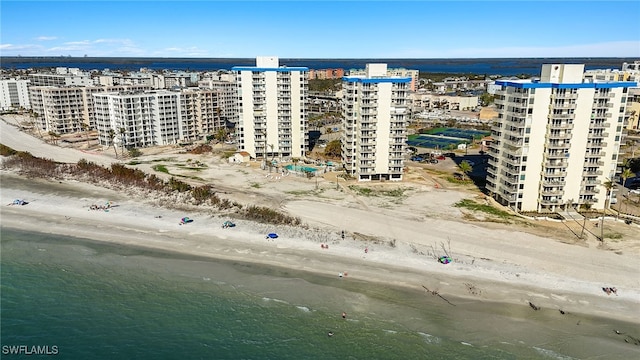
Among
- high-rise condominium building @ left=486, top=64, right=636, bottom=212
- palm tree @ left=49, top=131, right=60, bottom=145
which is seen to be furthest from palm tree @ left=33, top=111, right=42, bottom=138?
high-rise condominium building @ left=486, top=64, right=636, bottom=212

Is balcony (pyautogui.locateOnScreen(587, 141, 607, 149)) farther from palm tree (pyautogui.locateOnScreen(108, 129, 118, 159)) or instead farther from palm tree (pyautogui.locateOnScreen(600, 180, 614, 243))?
palm tree (pyautogui.locateOnScreen(108, 129, 118, 159))

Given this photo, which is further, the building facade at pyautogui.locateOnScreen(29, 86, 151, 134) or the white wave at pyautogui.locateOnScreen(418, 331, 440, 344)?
the building facade at pyautogui.locateOnScreen(29, 86, 151, 134)

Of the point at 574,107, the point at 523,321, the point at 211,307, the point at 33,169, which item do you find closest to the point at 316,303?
the point at 211,307

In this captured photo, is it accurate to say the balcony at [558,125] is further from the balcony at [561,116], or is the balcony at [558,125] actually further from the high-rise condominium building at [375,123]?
the high-rise condominium building at [375,123]

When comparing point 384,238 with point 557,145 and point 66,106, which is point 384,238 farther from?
point 66,106

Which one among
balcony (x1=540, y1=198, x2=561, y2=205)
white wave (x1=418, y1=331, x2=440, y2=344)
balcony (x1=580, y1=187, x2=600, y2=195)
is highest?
balcony (x1=580, y1=187, x2=600, y2=195)

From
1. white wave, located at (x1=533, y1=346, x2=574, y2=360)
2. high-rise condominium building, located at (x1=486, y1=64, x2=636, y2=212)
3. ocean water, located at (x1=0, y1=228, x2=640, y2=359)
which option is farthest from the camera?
high-rise condominium building, located at (x1=486, y1=64, x2=636, y2=212)

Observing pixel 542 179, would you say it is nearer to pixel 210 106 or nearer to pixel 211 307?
pixel 211 307
